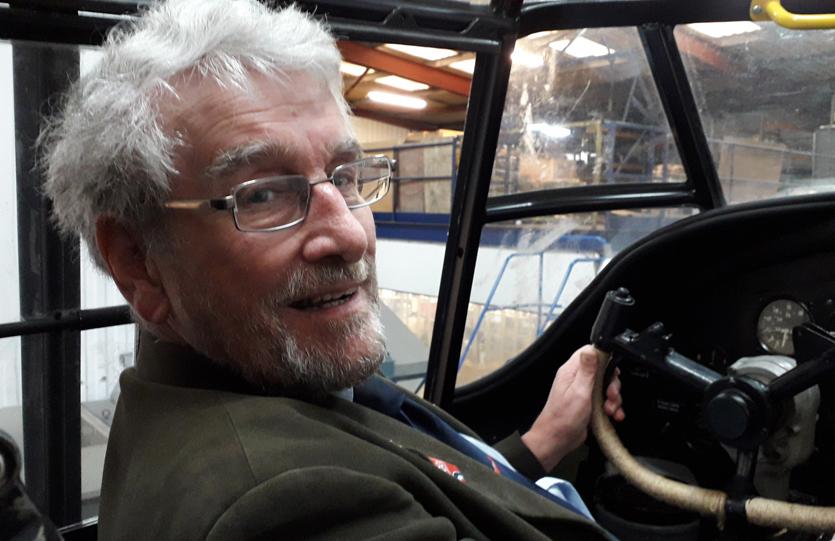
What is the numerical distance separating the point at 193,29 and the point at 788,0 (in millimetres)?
1098

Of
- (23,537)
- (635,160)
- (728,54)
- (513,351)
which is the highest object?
(728,54)

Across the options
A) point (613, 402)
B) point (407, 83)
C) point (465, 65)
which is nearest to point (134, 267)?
point (613, 402)

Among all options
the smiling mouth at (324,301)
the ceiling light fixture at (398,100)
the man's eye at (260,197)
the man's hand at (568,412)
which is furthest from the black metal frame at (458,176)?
the ceiling light fixture at (398,100)

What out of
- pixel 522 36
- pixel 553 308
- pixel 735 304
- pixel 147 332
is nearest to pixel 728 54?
pixel 522 36

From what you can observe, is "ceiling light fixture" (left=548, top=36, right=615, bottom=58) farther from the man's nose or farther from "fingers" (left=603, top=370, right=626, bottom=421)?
the man's nose

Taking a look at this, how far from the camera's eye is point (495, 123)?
173 centimetres

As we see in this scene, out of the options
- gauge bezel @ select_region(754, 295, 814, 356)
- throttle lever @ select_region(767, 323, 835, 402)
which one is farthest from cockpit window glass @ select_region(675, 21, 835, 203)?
throttle lever @ select_region(767, 323, 835, 402)

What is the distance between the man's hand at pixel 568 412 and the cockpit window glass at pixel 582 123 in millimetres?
536

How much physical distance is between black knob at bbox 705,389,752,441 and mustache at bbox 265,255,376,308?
89 centimetres

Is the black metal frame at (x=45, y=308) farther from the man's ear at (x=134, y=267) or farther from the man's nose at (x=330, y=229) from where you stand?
the man's nose at (x=330, y=229)

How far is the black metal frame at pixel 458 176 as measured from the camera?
1.31 meters

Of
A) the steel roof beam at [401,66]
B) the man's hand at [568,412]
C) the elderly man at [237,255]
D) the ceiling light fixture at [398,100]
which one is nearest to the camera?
the elderly man at [237,255]

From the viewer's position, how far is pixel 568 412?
60.2 inches

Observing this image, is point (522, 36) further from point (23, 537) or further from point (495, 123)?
point (23, 537)
